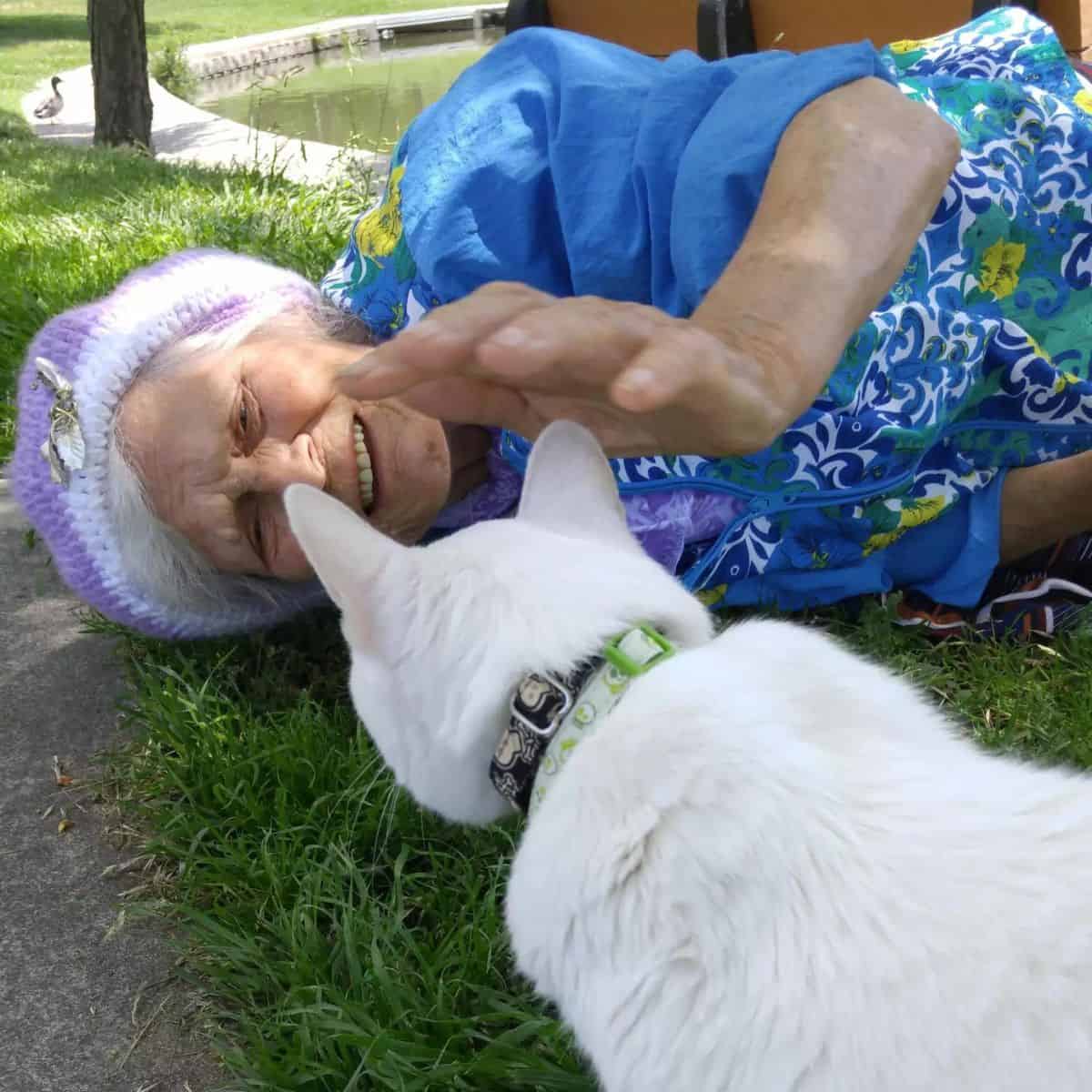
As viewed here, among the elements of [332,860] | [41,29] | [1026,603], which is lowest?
[332,860]

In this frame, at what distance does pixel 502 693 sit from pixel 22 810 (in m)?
1.36

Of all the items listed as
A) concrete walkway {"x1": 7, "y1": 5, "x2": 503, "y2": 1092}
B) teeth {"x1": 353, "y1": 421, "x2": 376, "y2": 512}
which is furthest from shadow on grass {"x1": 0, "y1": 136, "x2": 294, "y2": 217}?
teeth {"x1": 353, "y1": 421, "x2": 376, "y2": 512}

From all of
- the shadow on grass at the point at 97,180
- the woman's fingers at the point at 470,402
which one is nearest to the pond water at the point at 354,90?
the shadow on grass at the point at 97,180

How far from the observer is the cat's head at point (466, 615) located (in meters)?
1.30

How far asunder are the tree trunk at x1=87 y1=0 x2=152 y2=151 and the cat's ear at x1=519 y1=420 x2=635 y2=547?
24.2 feet

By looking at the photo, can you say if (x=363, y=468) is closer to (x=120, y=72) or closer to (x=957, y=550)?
(x=957, y=550)

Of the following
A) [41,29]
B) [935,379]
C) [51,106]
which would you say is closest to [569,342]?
[935,379]

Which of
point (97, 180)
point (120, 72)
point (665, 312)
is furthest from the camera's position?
point (120, 72)

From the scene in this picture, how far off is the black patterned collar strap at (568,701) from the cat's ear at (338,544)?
0.73ft

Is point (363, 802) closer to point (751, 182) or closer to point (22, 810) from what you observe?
point (22, 810)

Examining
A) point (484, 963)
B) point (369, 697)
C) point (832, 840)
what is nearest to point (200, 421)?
point (369, 697)

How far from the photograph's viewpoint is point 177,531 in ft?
7.93

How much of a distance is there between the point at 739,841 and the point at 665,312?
1.01 metres

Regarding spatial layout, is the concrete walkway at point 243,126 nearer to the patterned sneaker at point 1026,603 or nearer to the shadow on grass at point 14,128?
the shadow on grass at point 14,128
